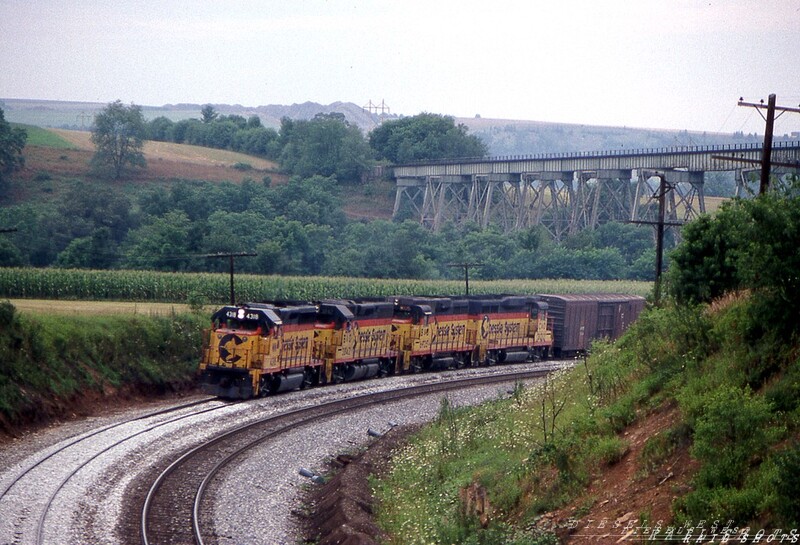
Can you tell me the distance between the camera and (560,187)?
85.8 meters

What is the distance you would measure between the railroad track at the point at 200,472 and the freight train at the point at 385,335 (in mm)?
2559

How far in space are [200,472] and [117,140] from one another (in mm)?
82288

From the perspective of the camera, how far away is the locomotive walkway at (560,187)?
212 feet

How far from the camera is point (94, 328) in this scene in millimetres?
31719

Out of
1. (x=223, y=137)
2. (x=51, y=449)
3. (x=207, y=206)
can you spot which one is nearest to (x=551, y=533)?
(x=51, y=449)

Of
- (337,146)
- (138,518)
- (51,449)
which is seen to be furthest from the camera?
(337,146)

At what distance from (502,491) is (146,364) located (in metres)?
19.3

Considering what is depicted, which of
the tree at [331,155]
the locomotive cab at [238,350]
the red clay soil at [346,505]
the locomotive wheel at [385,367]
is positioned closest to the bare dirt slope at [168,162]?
the tree at [331,155]

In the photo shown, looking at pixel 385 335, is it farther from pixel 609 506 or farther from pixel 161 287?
pixel 609 506

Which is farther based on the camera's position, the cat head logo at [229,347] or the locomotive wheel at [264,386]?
the locomotive wheel at [264,386]

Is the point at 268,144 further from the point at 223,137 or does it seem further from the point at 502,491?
the point at 502,491

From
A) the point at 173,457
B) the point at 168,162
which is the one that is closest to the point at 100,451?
the point at 173,457

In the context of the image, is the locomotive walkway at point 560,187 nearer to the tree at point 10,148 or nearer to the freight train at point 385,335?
the freight train at point 385,335

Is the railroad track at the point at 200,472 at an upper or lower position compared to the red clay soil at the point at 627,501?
lower
